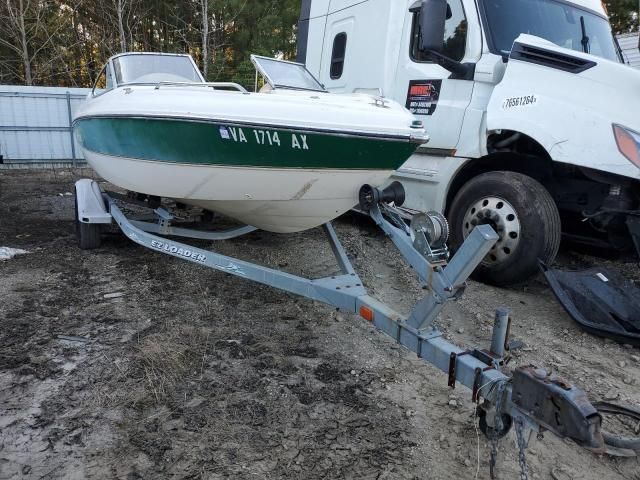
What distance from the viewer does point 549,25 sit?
457cm

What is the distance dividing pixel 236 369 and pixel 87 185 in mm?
3233

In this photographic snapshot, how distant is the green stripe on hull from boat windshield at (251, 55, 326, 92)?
0.95m

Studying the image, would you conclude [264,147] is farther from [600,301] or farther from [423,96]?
[600,301]

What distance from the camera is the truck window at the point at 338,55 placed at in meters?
5.87

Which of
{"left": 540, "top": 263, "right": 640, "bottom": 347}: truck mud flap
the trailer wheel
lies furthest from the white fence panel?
{"left": 540, "top": 263, "right": 640, "bottom": 347}: truck mud flap

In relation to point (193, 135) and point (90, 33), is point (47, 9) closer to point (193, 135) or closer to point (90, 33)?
point (90, 33)

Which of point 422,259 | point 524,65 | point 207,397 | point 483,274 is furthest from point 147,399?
point 524,65

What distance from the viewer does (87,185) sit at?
17.1 ft

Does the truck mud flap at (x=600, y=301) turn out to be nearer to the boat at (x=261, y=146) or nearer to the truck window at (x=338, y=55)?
the boat at (x=261, y=146)

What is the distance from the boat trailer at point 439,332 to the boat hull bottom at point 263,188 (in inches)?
7.9

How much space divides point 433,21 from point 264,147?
1.81m

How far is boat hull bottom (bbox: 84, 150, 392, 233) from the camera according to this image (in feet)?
11.2

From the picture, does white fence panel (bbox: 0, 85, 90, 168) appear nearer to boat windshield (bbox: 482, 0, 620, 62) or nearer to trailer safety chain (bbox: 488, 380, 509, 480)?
boat windshield (bbox: 482, 0, 620, 62)

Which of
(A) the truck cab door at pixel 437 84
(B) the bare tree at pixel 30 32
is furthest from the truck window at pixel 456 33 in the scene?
(B) the bare tree at pixel 30 32
